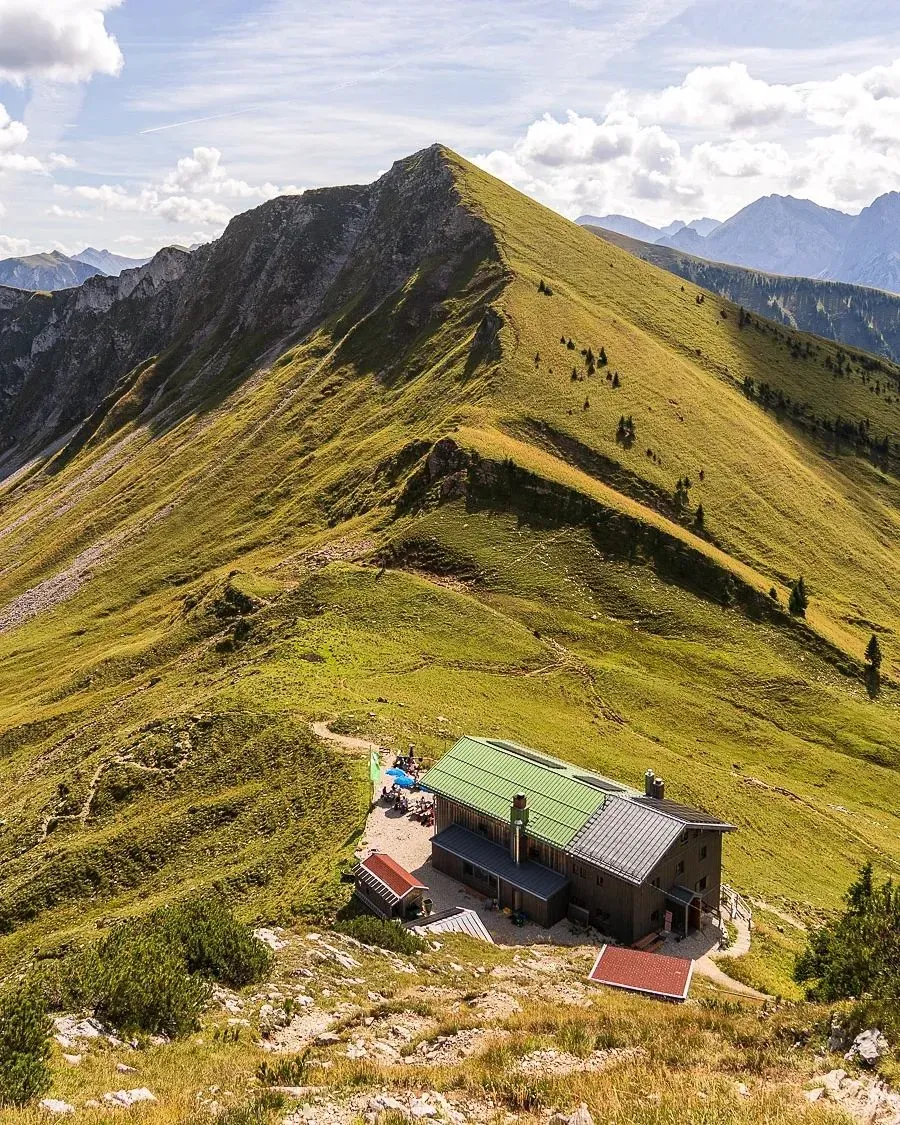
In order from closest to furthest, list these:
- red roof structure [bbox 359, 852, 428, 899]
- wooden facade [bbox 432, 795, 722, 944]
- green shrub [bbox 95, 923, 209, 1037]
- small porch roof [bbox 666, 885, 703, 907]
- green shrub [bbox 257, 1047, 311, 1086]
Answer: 1. green shrub [bbox 257, 1047, 311, 1086]
2. green shrub [bbox 95, 923, 209, 1037]
3. red roof structure [bbox 359, 852, 428, 899]
4. wooden facade [bbox 432, 795, 722, 944]
5. small porch roof [bbox 666, 885, 703, 907]

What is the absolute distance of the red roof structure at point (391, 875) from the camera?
144ft

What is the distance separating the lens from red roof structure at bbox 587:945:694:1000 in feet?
121

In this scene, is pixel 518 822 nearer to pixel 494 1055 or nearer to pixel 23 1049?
pixel 494 1055

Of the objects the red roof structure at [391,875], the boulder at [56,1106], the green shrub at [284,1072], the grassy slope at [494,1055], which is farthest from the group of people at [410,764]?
the boulder at [56,1106]

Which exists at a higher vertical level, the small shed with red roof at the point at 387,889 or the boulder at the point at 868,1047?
the boulder at the point at 868,1047

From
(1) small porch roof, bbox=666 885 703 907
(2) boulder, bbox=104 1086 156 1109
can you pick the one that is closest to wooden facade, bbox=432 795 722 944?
(1) small porch roof, bbox=666 885 703 907

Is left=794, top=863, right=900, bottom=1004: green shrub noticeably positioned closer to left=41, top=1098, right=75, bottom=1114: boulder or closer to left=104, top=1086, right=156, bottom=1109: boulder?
left=104, top=1086, right=156, bottom=1109: boulder

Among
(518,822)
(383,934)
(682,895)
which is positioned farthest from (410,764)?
(682,895)

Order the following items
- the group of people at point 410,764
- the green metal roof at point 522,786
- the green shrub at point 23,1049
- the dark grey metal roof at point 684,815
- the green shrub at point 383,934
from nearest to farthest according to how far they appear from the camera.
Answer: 1. the green shrub at point 23,1049
2. the green shrub at point 383,934
3. the dark grey metal roof at point 684,815
4. the green metal roof at point 522,786
5. the group of people at point 410,764

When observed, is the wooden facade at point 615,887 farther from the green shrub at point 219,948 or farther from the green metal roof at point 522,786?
the green shrub at point 219,948

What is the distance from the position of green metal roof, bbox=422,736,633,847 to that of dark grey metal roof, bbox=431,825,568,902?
89.9 inches

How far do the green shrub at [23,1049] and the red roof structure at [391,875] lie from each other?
19431 millimetres

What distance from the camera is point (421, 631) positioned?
92.1m

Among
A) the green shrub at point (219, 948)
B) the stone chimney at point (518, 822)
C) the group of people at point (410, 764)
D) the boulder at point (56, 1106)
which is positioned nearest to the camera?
the boulder at point (56, 1106)
